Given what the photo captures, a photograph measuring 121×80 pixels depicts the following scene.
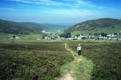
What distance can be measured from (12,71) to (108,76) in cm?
1091

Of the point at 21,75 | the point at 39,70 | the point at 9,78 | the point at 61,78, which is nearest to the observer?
the point at 9,78

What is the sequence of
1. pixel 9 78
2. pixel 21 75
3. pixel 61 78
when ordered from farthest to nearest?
pixel 61 78
pixel 21 75
pixel 9 78

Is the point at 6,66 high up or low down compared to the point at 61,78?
up

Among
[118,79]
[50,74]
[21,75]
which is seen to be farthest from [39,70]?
[118,79]

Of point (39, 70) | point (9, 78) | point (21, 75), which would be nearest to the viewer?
point (9, 78)

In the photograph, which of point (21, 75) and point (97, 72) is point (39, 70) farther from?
point (97, 72)

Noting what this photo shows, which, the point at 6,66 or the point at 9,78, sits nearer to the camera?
the point at 9,78

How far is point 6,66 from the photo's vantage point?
1386 cm

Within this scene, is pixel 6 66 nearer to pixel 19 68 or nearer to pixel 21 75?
pixel 19 68

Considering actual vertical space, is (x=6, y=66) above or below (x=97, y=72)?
above

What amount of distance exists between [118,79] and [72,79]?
16.5 feet

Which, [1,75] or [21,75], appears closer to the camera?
[1,75]

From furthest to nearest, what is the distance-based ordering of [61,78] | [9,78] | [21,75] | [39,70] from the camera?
[39,70]
[61,78]
[21,75]
[9,78]

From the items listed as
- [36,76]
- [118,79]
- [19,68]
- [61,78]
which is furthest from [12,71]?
[118,79]
